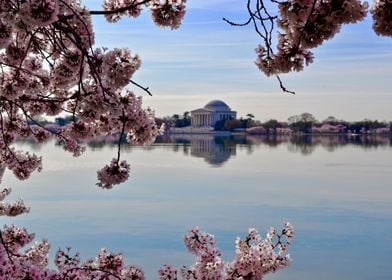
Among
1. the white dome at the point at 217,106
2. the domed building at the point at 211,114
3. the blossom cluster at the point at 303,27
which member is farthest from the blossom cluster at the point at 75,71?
the white dome at the point at 217,106

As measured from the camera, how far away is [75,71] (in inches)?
171

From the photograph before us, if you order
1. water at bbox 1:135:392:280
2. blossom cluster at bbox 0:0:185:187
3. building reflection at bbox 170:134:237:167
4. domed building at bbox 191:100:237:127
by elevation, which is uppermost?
domed building at bbox 191:100:237:127

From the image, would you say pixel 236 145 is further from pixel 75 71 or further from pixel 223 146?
pixel 75 71

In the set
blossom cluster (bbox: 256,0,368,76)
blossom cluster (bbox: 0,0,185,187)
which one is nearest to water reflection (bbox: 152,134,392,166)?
blossom cluster (bbox: 0,0,185,187)

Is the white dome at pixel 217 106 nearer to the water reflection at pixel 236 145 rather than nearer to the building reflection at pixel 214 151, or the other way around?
the water reflection at pixel 236 145

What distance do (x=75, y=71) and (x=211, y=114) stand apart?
120m

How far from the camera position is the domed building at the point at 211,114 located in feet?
404

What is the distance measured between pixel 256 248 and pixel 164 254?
998 cm

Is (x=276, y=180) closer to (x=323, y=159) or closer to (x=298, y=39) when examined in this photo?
(x=323, y=159)

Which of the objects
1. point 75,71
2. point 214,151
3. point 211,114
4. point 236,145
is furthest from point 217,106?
point 75,71

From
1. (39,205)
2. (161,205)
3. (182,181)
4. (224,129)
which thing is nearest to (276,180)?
(182,181)

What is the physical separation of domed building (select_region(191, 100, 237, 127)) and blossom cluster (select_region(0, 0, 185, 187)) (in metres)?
117

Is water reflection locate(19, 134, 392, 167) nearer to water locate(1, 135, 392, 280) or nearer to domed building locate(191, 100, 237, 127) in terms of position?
water locate(1, 135, 392, 280)

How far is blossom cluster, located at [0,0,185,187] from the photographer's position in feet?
11.0
